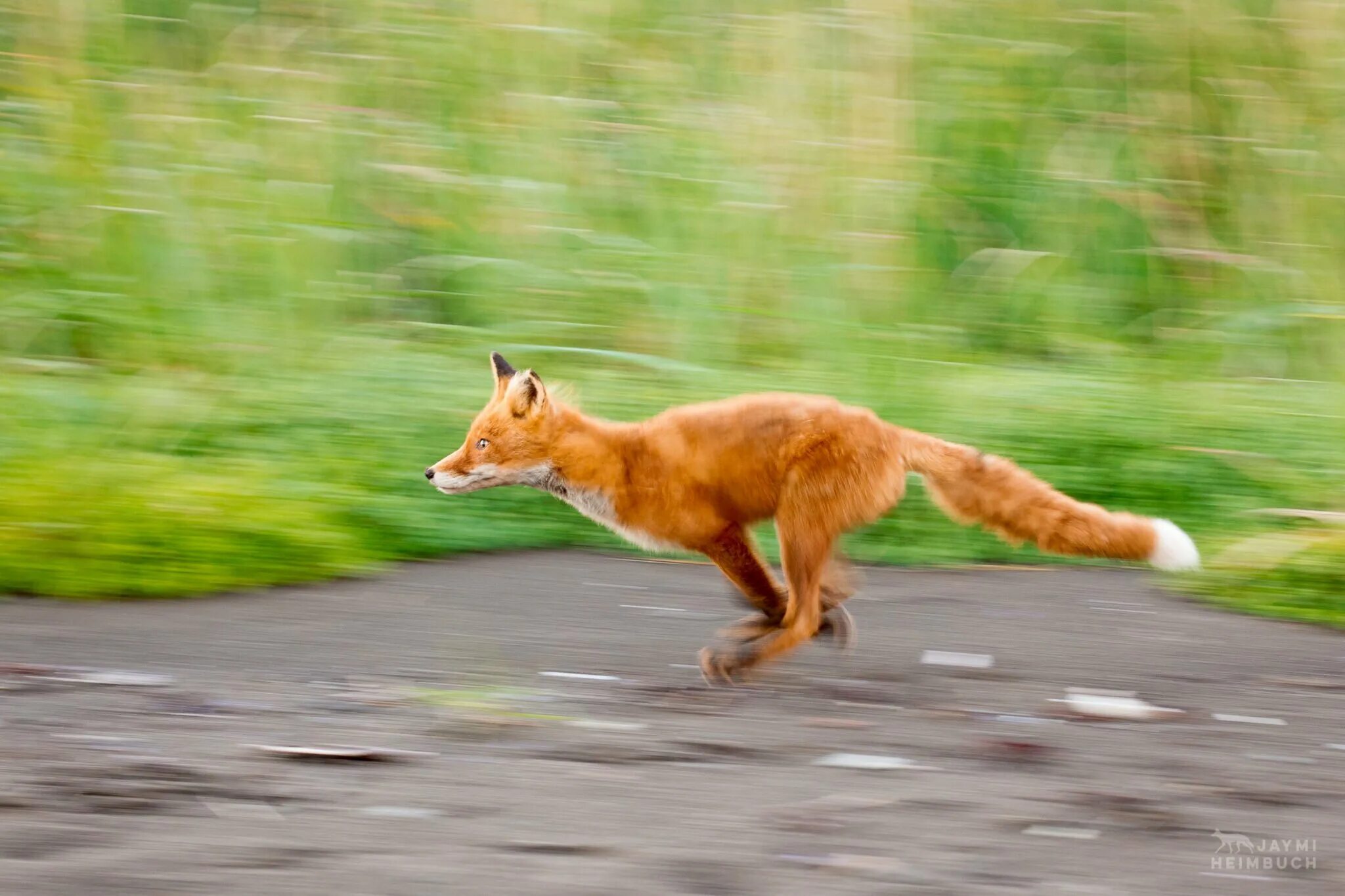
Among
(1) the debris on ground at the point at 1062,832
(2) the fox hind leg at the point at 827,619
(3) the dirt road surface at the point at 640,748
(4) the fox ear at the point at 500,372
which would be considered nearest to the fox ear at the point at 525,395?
(4) the fox ear at the point at 500,372

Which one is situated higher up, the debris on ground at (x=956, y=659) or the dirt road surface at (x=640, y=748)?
the dirt road surface at (x=640, y=748)

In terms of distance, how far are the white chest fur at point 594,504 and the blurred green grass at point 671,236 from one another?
3.28ft

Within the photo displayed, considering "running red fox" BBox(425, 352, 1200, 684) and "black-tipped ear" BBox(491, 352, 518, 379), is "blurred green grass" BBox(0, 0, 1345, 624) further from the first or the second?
"running red fox" BBox(425, 352, 1200, 684)

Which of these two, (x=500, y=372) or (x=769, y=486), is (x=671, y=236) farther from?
(x=769, y=486)

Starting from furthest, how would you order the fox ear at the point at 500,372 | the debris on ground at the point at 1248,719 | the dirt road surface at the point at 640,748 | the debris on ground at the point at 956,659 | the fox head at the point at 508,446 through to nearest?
the fox ear at the point at 500,372
the fox head at the point at 508,446
the debris on ground at the point at 956,659
the debris on ground at the point at 1248,719
the dirt road surface at the point at 640,748

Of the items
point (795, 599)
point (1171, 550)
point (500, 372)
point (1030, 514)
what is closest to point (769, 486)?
point (795, 599)

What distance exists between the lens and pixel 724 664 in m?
4.11

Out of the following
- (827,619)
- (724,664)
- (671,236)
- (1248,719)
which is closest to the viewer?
(1248,719)

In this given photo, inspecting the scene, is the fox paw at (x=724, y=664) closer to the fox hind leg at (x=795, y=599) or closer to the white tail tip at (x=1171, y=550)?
the fox hind leg at (x=795, y=599)

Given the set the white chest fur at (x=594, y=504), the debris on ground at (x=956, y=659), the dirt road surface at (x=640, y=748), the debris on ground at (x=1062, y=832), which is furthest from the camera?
the white chest fur at (x=594, y=504)

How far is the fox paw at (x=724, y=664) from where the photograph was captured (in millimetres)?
4113

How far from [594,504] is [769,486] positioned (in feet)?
2.08

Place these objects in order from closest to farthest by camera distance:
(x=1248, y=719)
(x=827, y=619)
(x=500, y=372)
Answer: (x=1248, y=719), (x=827, y=619), (x=500, y=372)

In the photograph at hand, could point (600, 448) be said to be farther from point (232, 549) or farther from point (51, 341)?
point (51, 341)
